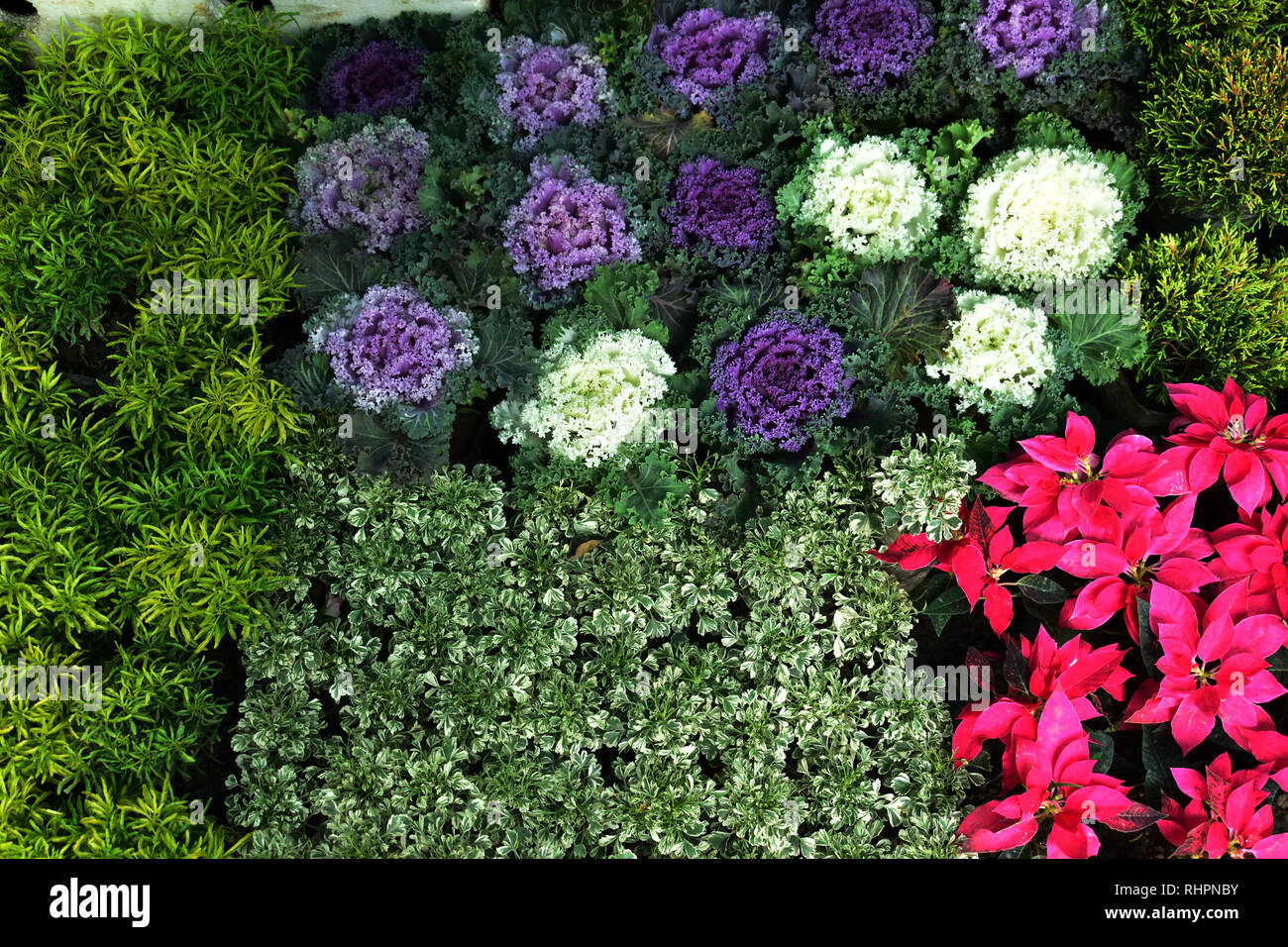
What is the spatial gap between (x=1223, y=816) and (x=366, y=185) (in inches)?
125

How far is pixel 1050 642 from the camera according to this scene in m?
2.72

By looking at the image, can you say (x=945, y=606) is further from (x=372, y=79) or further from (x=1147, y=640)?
(x=372, y=79)

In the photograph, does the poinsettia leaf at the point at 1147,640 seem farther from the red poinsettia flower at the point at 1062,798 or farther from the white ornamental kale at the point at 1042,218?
the white ornamental kale at the point at 1042,218

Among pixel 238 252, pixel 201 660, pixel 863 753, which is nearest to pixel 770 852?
pixel 863 753

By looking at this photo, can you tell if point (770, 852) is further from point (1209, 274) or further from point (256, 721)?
→ point (1209, 274)

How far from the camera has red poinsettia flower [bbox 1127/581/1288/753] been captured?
102 inches

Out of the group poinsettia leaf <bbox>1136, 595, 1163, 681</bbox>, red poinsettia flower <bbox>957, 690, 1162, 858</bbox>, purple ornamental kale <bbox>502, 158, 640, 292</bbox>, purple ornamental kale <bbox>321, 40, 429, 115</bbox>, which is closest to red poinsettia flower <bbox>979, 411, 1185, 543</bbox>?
poinsettia leaf <bbox>1136, 595, 1163, 681</bbox>

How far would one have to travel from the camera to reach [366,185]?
3.21 metres

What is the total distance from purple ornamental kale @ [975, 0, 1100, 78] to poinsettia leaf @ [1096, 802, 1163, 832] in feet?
7.59

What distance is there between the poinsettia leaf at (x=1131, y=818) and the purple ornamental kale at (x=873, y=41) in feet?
7.71

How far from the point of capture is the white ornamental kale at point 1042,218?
3.03 metres

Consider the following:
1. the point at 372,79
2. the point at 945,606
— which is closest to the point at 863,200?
the point at 945,606

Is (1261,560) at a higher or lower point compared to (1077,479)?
lower

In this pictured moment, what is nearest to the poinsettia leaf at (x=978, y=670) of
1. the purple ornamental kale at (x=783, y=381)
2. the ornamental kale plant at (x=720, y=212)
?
the purple ornamental kale at (x=783, y=381)
